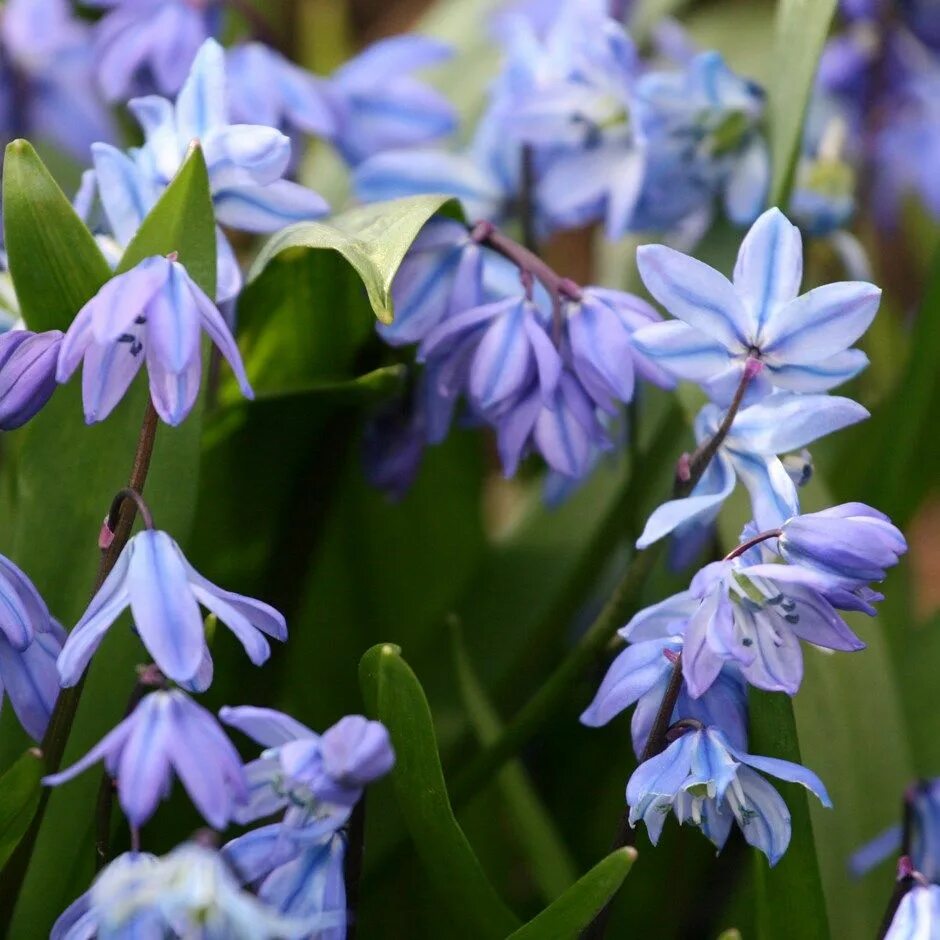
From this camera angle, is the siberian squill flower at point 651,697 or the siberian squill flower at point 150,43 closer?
the siberian squill flower at point 651,697

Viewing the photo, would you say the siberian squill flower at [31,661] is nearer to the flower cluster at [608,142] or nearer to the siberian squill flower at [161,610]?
the siberian squill flower at [161,610]

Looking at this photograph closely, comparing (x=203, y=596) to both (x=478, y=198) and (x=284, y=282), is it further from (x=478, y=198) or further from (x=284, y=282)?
(x=478, y=198)

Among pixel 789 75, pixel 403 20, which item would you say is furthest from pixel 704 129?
pixel 403 20

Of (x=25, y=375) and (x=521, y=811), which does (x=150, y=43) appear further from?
(x=521, y=811)

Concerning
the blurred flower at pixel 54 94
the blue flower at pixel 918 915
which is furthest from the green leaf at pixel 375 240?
the blurred flower at pixel 54 94

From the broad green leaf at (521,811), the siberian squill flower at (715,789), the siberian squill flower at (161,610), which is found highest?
the siberian squill flower at (161,610)

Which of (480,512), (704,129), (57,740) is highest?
(704,129)

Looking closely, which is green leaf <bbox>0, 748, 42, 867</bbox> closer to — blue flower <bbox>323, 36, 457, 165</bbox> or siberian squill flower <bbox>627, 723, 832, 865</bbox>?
siberian squill flower <bbox>627, 723, 832, 865</bbox>

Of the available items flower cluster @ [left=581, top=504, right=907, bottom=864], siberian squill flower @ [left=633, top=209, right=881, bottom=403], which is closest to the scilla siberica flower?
flower cluster @ [left=581, top=504, right=907, bottom=864]
